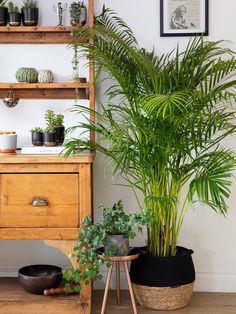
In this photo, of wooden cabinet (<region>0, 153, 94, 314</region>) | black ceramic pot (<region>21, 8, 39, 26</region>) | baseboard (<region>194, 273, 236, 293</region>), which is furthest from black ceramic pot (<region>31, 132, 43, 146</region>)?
baseboard (<region>194, 273, 236, 293</region>)

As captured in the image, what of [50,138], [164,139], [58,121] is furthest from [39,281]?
[164,139]

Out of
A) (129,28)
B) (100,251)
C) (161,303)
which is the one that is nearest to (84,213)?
(100,251)

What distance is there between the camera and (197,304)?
3.52 meters

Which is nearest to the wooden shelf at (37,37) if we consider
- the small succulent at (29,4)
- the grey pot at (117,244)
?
the small succulent at (29,4)

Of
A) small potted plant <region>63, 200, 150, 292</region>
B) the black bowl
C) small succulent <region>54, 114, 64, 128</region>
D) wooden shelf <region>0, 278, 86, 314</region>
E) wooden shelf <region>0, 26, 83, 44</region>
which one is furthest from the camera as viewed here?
wooden shelf <region>0, 26, 83, 44</region>

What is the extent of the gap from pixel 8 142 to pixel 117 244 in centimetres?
86

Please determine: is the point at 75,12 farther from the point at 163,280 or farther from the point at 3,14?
the point at 163,280

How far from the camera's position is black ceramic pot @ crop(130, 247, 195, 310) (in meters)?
3.35

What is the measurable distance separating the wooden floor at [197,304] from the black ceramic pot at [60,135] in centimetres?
96

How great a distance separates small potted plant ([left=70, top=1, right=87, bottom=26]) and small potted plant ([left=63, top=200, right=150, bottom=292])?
1.13m

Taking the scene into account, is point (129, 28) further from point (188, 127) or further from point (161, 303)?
point (161, 303)

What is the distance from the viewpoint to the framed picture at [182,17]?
12.1 ft

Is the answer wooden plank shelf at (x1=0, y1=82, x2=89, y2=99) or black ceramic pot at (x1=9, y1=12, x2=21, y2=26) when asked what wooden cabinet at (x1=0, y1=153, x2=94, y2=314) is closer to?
wooden plank shelf at (x1=0, y1=82, x2=89, y2=99)

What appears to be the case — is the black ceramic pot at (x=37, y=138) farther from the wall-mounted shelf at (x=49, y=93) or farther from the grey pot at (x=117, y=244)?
the grey pot at (x=117, y=244)
